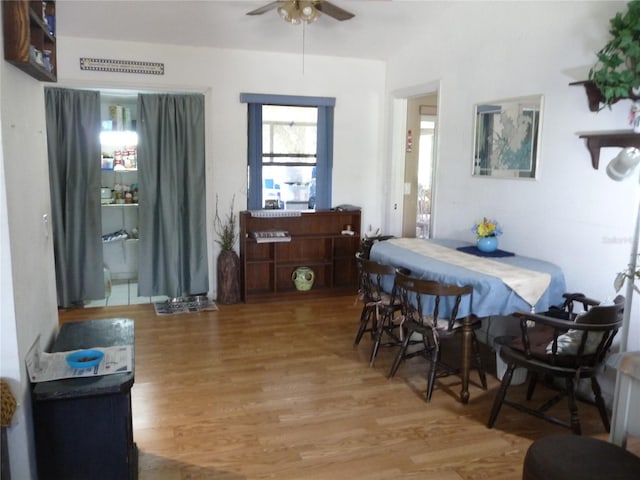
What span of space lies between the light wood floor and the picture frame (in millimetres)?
1465

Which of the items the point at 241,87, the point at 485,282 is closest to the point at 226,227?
the point at 241,87

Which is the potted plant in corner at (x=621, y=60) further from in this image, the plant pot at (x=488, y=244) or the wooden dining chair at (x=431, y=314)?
the wooden dining chair at (x=431, y=314)

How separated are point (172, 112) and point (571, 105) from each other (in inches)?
139

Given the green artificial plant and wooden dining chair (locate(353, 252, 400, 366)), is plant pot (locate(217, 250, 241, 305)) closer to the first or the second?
the green artificial plant

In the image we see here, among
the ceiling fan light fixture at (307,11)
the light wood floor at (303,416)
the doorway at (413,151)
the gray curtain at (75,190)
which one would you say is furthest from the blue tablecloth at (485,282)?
the gray curtain at (75,190)

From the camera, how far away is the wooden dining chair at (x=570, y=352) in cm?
261

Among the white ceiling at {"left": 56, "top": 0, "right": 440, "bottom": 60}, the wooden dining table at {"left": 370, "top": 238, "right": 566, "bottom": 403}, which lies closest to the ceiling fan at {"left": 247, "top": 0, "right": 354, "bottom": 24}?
the white ceiling at {"left": 56, "top": 0, "right": 440, "bottom": 60}

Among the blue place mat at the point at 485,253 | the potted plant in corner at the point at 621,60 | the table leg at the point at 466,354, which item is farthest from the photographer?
the blue place mat at the point at 485,253

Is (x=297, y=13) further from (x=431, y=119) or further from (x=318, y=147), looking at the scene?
(x=431, y=119)

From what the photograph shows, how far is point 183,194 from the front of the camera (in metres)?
5.21

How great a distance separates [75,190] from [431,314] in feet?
11.7

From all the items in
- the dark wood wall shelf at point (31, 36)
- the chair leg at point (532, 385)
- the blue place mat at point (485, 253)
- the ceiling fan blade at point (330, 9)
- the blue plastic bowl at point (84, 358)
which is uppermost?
the ceiling fan blade at point (330, 9)

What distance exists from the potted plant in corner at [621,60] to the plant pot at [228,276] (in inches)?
137

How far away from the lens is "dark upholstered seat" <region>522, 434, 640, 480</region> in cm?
176
